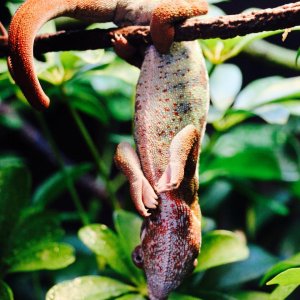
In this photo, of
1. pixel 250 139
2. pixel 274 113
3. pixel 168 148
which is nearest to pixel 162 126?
pixel 168 148

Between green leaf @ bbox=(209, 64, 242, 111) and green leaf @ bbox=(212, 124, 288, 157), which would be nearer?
green leaf @ bbox=(209, 64, 242, 111)

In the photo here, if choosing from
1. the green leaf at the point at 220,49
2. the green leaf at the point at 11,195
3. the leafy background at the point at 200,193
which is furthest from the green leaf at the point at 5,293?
the green leaf at the point at 220,49

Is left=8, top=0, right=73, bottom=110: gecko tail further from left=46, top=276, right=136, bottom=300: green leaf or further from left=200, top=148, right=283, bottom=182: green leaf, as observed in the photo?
left=200, top=148, right=283, bottom=182: green leaf

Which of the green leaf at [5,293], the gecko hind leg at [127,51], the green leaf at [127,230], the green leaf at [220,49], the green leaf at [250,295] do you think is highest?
the gecko hind leg at [127,51]

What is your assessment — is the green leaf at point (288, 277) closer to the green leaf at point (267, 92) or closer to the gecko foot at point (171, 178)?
the gecko foot at point (171, 178)

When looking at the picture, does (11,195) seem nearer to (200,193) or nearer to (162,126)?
(162,126)

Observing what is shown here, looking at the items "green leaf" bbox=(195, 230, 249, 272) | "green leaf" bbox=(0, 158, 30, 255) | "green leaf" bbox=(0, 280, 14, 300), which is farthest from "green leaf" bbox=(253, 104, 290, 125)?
"green leaf" bbox=(0, 280, 14, 300)
